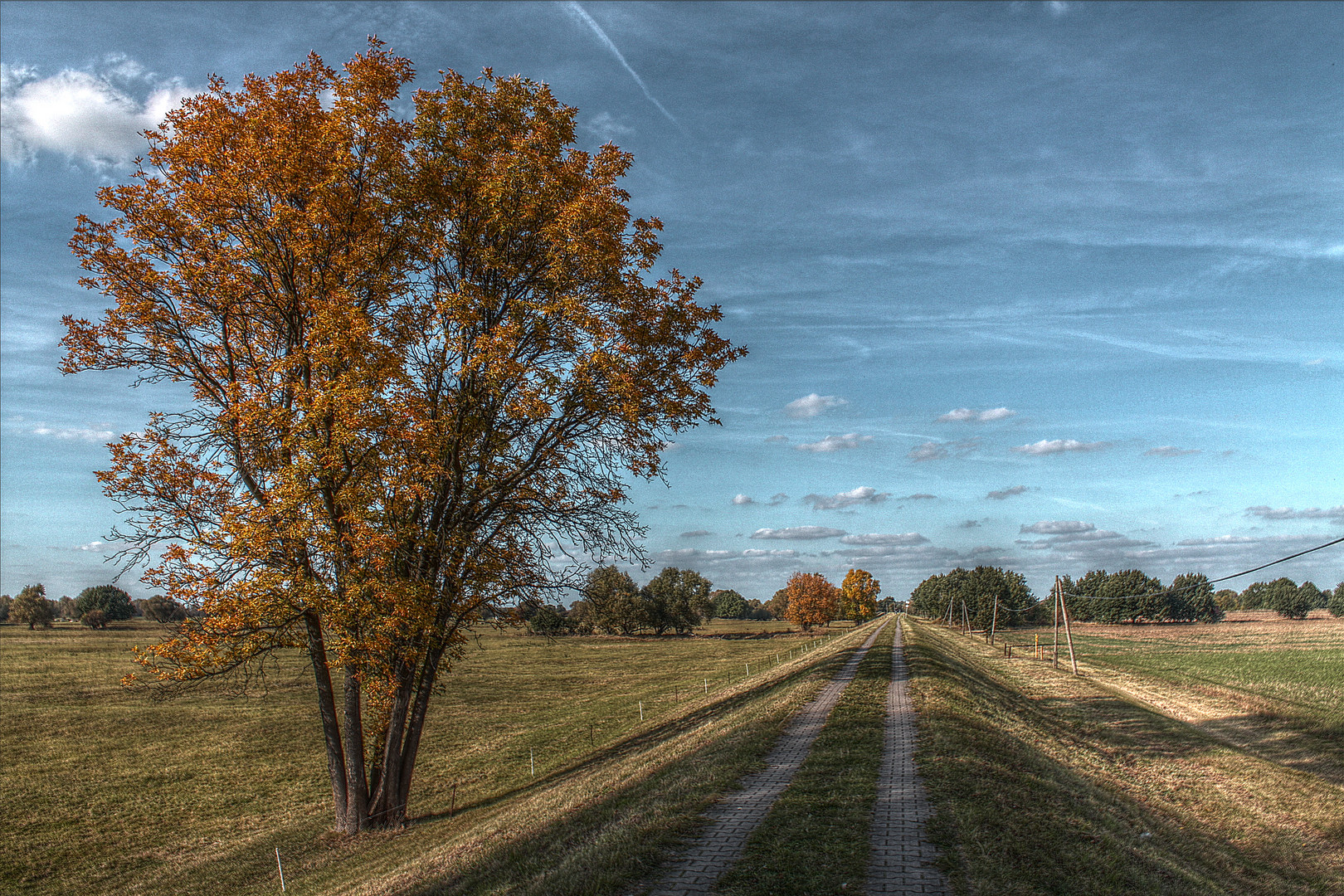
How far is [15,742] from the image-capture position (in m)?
31.3

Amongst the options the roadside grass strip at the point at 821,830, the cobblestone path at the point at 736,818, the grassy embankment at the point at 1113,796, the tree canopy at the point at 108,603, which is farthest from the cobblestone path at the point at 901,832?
the tree canopy at the point at 108,603

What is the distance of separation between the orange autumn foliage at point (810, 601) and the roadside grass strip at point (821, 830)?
100357mm

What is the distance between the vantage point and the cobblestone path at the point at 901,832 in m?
7.45

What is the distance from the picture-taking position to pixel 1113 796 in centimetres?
1445

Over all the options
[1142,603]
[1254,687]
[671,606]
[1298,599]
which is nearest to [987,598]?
[671,606]

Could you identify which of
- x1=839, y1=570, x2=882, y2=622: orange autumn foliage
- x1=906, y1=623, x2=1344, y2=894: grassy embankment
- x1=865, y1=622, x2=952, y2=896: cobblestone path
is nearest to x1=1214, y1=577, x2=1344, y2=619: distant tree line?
x1=839, y1=570, x2=882, y2=622: orange autumn foliage

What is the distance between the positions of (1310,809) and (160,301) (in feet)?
101

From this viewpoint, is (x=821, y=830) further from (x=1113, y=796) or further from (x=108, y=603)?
(x=108, y=603)

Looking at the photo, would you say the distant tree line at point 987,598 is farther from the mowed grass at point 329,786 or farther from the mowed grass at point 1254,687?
the mowed grass at point 329,786

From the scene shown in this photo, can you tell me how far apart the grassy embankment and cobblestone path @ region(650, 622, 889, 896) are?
8.14 feet

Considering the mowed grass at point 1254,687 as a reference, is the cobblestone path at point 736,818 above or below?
above

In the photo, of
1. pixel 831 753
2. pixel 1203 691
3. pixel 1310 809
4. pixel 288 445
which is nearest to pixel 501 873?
pixel 831 753

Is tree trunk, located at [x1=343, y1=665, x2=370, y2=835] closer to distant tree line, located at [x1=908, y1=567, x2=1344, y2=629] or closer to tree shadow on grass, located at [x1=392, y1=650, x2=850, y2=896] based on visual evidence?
tree shadow on grass, located at [x1=392, y1=650, x2=850, y2=896]

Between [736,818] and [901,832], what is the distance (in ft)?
7.49
